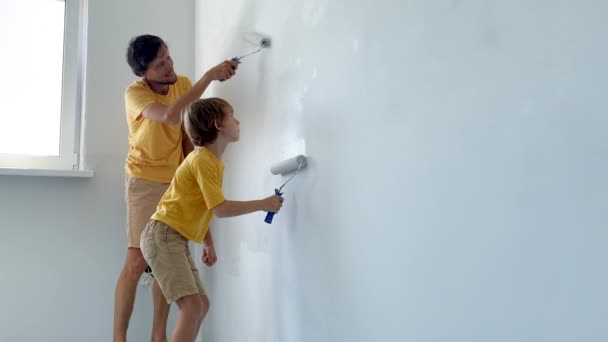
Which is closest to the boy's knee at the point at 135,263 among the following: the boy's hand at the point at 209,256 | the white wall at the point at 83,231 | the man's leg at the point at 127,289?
the man's leg at the point at 127,289

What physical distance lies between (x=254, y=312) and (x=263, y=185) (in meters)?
0.38

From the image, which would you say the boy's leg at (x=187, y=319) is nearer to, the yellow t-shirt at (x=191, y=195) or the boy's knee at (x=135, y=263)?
the yellow t-shirt at (x=191, y=195)

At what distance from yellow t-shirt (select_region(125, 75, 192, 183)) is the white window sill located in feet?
1.10

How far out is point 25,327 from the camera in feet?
6.49

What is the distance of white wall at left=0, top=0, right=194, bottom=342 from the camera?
200 cm

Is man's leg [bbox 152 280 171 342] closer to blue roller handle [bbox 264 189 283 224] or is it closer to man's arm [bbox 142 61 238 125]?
man's arm [bbox 142 61 238 125]

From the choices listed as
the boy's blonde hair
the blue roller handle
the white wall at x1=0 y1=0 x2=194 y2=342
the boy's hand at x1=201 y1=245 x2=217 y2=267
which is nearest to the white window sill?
the white wall at x1=0 y1=0 x2=194 y2=342

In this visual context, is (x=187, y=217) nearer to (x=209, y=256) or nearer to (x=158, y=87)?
(x=209, y=256)

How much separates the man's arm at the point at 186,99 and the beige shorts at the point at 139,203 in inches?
9.9

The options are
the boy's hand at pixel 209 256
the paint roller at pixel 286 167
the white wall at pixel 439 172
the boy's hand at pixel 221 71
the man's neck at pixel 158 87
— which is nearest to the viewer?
the white wall at pixel 439 172

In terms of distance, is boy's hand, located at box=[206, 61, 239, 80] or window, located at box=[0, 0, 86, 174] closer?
boy's hand, located at box=[206, 61, 239, 80]

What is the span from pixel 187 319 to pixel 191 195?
0.34 meters

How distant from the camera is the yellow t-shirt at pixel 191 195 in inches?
53.3

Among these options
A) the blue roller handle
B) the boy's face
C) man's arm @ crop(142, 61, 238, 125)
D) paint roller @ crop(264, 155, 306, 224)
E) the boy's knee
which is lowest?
the boy's knee
